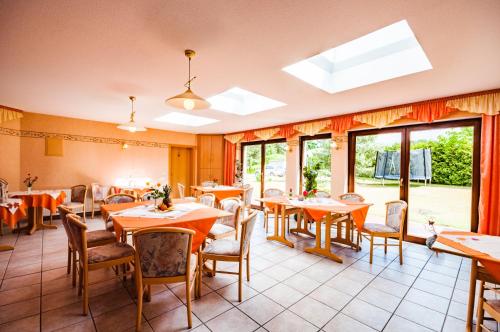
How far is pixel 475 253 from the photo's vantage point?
169cm

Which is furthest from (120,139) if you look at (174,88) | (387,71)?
(387,71)

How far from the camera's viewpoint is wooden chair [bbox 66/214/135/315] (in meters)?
1.95

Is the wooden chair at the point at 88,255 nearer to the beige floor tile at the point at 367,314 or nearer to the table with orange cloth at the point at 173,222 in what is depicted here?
the table with orange cloth at the point at 173,222

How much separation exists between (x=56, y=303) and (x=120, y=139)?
496 cm

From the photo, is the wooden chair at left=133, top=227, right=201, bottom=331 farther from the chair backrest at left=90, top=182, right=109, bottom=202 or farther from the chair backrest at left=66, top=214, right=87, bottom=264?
the chair backrest at left=90, top=182, right=109, bottom=202

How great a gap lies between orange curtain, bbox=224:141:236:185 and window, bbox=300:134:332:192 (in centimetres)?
260

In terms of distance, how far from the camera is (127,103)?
417 centimetres

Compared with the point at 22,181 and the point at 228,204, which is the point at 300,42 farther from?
the point at 22,181

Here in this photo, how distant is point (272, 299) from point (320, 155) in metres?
4.05

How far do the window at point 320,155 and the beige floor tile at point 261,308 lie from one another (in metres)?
3.41

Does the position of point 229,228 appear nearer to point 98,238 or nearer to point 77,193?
point 98,238

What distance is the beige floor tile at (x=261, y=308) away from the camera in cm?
196
